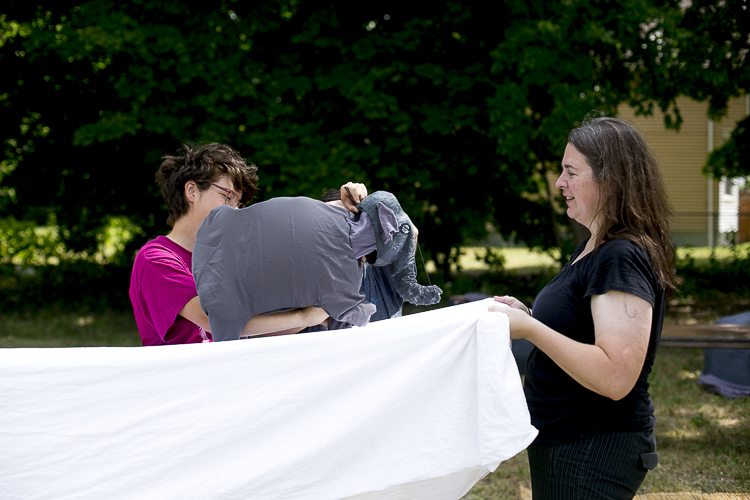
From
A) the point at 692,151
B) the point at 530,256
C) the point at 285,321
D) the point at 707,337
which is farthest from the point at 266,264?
the point at 692,151

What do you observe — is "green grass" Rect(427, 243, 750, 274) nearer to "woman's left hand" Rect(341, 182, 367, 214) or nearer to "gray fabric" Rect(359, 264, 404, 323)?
"gray fabric" Rect(359, 264, 404, 323)

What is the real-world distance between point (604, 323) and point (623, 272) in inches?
5.8

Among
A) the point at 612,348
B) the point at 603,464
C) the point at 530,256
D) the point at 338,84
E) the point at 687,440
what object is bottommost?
the point at 687,440

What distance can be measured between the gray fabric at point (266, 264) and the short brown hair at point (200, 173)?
41 cm

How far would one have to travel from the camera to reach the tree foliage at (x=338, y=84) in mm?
6691

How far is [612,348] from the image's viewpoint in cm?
158

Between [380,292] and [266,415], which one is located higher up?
[380,292]

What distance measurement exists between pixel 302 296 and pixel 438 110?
616cm

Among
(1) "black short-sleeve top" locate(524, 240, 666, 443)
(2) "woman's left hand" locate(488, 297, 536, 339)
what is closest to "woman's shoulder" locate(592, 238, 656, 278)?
(1) "black short-sleeve top" locate(524, 240, 666, 443)

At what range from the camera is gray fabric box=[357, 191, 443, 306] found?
2051 millimetres

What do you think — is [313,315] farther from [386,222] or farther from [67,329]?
[67,329]

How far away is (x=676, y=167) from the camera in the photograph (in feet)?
57.8

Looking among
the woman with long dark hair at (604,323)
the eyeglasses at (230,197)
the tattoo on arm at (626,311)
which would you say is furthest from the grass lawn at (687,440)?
the eyeglasses at (230,197)

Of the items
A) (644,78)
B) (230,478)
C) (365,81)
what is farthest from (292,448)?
(644,78)
